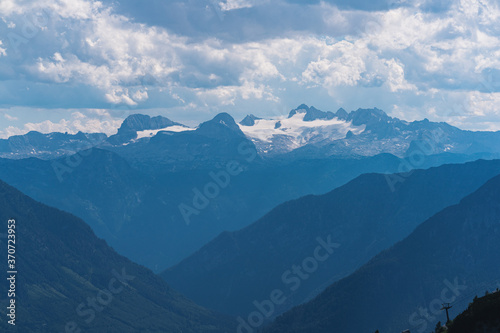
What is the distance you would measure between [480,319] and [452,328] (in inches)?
269

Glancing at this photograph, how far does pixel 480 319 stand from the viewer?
143500mm

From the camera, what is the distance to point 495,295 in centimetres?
14838

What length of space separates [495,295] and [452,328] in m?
11.6

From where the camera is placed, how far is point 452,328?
14775 cm

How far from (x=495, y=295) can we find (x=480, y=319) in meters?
7.94
